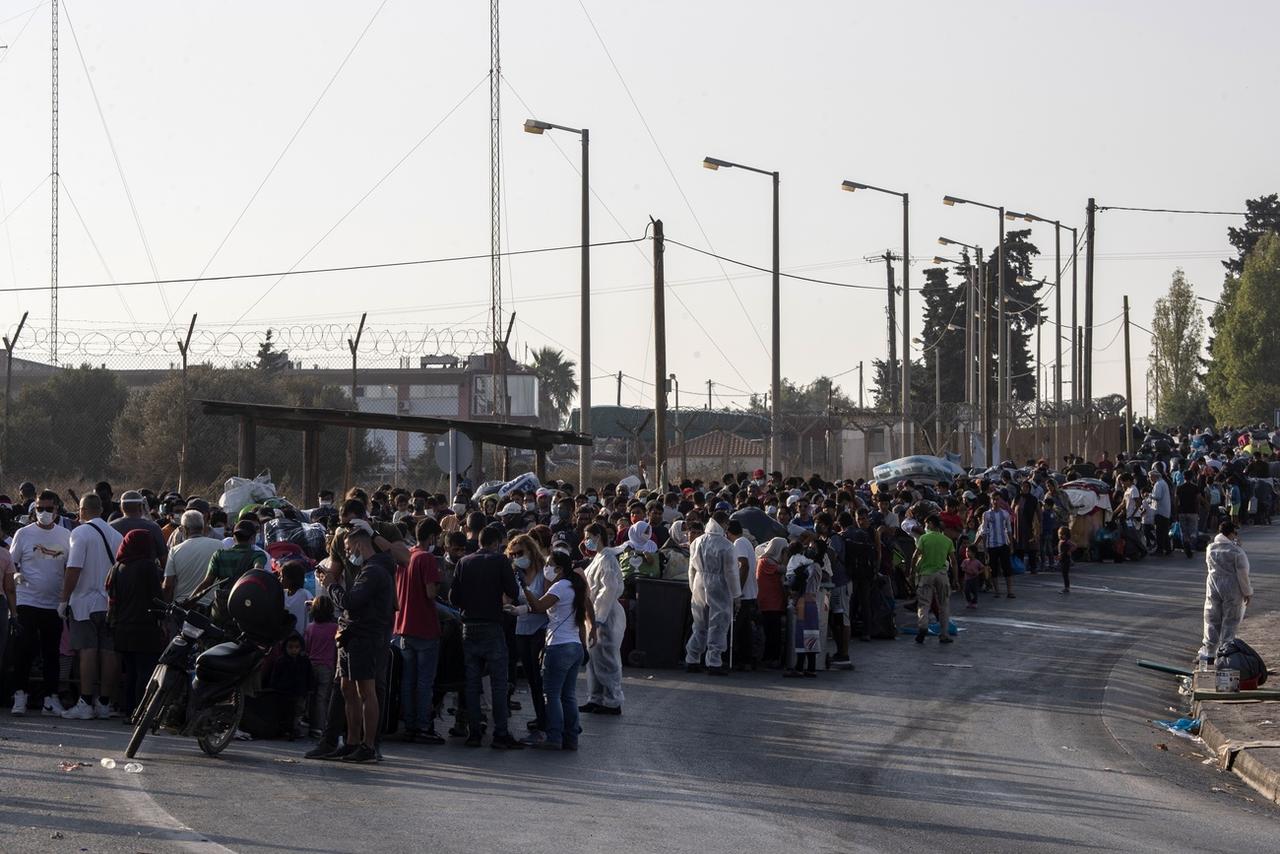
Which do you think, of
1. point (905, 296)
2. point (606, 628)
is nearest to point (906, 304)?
point (905, 296)

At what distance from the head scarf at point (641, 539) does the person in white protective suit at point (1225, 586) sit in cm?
626

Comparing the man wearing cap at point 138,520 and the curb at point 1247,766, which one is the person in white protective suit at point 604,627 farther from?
the curb at point 1247,766

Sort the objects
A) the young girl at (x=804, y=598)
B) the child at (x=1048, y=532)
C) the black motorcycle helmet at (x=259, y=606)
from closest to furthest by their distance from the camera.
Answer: the black motorcycle helmet at (x=259, y=606) → the young girl at (x=804, y=598) → the child at (x=1048, y=532)

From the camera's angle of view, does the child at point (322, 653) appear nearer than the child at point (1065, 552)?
Yes

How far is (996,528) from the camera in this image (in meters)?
26.2

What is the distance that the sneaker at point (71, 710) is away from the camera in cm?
1357

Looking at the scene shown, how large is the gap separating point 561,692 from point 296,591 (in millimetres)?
2269

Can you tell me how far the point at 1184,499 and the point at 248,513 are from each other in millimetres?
23248

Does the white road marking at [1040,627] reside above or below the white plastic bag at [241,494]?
below

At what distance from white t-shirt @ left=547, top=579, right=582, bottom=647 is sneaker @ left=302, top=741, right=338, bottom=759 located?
71.8 inches

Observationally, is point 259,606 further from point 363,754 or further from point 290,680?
point 363,754

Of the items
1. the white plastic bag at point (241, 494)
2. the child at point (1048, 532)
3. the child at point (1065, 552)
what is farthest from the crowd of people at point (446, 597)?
the child at point (1048, 532)

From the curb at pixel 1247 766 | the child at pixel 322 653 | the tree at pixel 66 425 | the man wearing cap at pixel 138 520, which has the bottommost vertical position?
the curb at pixel 1247 766

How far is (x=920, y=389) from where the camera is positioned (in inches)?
3816
